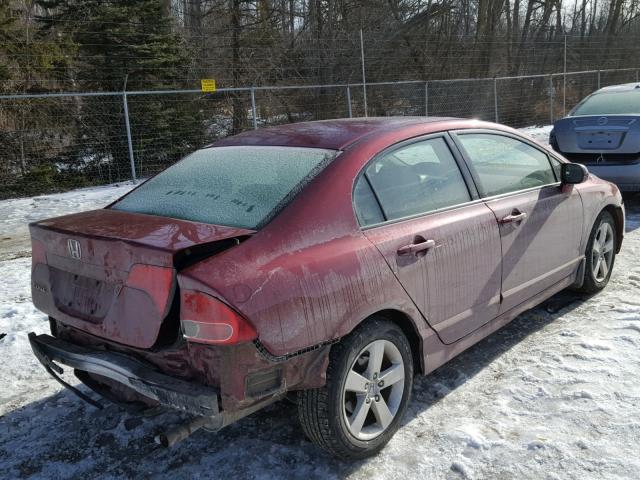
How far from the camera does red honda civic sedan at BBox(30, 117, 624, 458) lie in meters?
2.44

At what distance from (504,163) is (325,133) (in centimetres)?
137

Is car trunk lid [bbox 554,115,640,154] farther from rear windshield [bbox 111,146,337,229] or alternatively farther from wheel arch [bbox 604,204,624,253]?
rear windshield [bbox 111,146,337,229]

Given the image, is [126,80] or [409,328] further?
[126,80]

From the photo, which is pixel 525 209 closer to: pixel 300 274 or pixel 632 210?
pixel 300 274

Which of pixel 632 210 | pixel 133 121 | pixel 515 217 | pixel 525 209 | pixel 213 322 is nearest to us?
pixel 213 322

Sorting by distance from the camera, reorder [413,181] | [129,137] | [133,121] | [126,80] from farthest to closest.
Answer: [133,121] → [126,80] → [129,137] → [413,181]

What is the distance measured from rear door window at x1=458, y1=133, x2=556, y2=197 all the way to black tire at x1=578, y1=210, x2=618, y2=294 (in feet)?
2.38

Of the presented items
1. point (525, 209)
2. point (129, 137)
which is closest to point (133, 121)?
point (129, 137)

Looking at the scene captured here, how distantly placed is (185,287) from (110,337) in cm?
55

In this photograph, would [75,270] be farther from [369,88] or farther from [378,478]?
[369,88]

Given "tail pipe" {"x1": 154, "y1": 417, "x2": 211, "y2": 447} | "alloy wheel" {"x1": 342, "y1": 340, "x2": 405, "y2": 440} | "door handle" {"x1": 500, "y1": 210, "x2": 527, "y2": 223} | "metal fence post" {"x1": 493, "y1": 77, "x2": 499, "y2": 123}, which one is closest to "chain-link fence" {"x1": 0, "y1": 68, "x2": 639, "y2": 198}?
"metal fence post" {"x1": 493, "y1": 77, "x2": 499, "y2": 123}

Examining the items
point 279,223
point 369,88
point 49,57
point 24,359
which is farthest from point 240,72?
point 279,223

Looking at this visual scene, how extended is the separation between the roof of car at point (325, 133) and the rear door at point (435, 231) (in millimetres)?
179

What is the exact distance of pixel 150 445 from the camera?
123 inches
